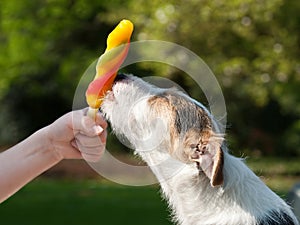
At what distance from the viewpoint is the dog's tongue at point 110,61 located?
160 inches

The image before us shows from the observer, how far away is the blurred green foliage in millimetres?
16719

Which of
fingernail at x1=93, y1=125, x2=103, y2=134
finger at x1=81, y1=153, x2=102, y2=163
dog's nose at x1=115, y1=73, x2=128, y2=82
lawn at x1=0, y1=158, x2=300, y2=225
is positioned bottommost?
lawn at x1=0, y1=158, x2=300, y2=225

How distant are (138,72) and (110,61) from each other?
45.2 ft

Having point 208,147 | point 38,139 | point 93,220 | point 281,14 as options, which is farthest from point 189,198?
point 281,14

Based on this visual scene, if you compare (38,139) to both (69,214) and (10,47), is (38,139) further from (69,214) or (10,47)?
(10,47)

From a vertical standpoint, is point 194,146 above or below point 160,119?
below

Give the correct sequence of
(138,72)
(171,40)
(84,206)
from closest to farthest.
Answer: (84,206) → (138,72) → (171,40)

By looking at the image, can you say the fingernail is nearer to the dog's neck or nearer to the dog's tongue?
the dog's tongue

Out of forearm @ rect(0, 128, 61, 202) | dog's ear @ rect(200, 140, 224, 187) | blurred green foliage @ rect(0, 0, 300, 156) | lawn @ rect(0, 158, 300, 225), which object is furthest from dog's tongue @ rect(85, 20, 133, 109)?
blurred green foliage @ rect(0, 0, 300, 156)

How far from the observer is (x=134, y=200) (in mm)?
15438

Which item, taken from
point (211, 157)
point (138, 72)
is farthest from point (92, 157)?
point (138, 72)

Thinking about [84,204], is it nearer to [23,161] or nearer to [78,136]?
[23,161]

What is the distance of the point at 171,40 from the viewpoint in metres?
18.1

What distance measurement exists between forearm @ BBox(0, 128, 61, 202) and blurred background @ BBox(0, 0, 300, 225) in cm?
804
